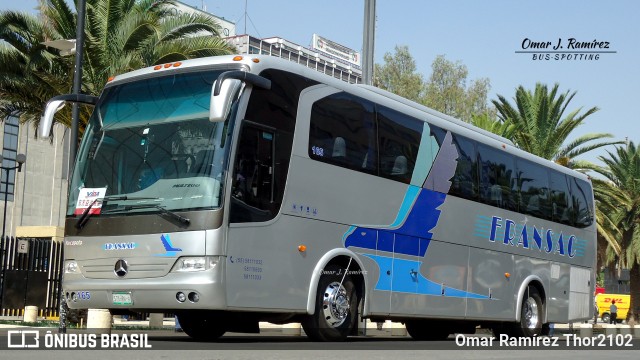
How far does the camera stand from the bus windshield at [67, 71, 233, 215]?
11.5 m

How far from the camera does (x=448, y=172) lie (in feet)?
52.9

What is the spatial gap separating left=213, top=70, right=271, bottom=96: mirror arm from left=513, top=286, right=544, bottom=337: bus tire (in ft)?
28.3

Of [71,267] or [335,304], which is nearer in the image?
[71,267]

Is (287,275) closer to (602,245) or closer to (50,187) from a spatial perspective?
(602,245)

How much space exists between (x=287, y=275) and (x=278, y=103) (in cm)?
221

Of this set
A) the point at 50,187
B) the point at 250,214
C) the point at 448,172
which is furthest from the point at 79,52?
the point at 50,187

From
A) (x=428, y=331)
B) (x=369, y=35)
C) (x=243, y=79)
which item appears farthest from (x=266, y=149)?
(x=369, y=35)

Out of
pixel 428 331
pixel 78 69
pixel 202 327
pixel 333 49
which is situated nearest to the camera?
pixel 202 327

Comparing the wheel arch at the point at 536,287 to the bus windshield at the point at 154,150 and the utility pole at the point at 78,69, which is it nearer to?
the bus windshield at the point at 154,150

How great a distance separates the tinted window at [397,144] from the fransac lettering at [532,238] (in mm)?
3012

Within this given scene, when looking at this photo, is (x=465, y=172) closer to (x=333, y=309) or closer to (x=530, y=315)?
(x=530, y=315)

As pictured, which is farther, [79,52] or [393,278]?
[79,52]

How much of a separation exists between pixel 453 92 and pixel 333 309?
56.2 m

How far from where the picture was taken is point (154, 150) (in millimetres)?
11898
